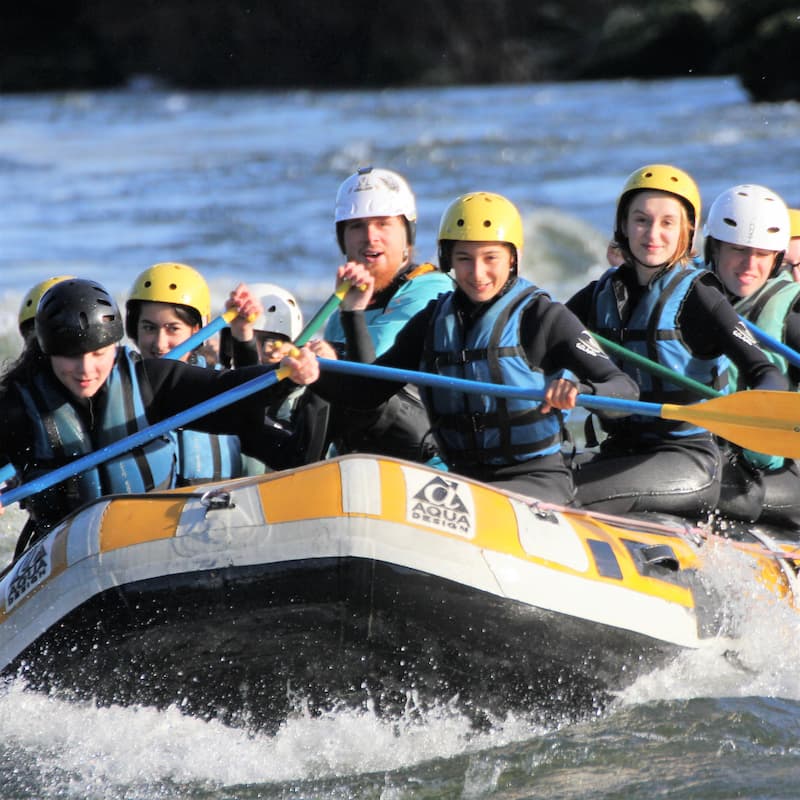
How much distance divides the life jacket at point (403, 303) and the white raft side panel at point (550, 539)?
3.49 feet

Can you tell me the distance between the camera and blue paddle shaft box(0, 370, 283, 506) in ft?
15.2

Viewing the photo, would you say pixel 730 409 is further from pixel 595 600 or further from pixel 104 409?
pixel 104 409

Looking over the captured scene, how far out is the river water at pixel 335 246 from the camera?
14.7 feet

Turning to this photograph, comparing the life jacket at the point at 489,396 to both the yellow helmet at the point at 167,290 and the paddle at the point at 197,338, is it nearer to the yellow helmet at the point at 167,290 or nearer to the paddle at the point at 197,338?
the paddle at the point at 197,338

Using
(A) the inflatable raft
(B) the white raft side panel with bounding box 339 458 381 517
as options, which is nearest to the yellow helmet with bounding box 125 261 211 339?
(A) the inflatable raft

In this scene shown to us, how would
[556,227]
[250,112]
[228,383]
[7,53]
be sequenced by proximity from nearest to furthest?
1. [228,383]
2. [556,227]
3. [250,112]
4. [7,53]

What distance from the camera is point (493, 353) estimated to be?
504 cm

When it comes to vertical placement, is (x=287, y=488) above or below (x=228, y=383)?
below

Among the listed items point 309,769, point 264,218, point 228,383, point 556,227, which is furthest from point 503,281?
point 264,218

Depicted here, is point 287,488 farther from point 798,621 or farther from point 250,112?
point 250,112

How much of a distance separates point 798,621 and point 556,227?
12.2m

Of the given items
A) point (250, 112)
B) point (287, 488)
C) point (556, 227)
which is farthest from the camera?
point (250, 112)

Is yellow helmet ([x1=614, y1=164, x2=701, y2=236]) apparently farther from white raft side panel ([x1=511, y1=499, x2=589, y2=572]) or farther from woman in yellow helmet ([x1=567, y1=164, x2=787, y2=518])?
white raft side panel ([x1=511, y1=499, x2=589, y2=572])

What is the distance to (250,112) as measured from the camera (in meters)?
42.9
